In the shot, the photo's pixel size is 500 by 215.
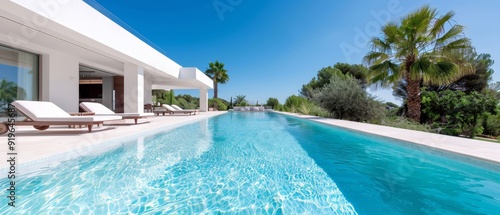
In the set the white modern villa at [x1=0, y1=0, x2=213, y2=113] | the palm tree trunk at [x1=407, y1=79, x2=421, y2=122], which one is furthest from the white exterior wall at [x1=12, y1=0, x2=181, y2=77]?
the palm tree trunk at [x1=407, y1=79, x2=421, y2=122]

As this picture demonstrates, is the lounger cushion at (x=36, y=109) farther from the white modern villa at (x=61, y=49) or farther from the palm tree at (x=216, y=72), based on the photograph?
the palm tree at (x=216, y=72)

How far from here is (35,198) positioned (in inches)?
A: 88.5

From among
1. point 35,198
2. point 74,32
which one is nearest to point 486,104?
point 35,198

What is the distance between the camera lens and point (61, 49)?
26.5 ft

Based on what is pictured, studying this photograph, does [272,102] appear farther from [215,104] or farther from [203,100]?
[203,100]

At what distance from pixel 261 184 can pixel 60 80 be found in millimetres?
10074

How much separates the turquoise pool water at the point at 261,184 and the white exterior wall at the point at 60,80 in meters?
6.71

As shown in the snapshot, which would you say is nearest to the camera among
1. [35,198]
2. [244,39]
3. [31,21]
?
[35,198]

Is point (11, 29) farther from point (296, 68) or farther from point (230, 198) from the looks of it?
point (296, 68)

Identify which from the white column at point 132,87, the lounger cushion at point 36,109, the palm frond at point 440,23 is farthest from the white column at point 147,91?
the palm frond at point 440,23

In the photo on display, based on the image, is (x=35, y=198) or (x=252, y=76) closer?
(x=35, y=198)

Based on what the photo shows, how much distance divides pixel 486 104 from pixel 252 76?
24744mm

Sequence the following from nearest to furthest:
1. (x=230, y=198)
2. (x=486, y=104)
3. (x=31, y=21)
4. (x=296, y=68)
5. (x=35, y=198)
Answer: (x=35, y=198)
(x=230, y=198)
(x=31, y=21)
(x=486, y=104)
(x=296, y=68)

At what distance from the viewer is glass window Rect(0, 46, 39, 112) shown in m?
6.94
